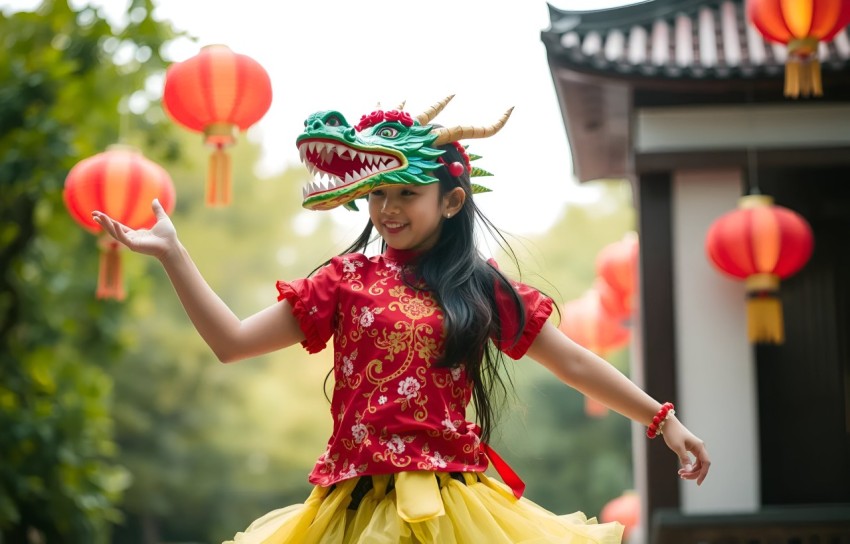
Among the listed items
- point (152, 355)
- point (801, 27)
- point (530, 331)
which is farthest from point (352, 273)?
point (152, 355)

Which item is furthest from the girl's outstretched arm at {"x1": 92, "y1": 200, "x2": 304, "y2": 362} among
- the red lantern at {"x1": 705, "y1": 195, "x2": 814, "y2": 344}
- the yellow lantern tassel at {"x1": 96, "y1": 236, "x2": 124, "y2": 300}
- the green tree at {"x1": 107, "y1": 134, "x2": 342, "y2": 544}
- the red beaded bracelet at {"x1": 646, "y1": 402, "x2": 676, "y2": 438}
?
the green tree at {"x1": 107, "y1": 134, "x2": 342, "y2": 544}

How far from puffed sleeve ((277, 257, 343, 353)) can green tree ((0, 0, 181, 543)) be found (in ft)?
25.8

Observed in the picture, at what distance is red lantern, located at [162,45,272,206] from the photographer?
6.53 m

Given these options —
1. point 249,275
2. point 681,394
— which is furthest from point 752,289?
point 249,275

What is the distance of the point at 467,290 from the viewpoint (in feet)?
10.0

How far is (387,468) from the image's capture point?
9.27ft

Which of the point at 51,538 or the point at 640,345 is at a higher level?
the point at 640,345

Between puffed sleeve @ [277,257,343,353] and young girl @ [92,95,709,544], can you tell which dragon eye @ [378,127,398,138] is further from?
puffed sleeve @ [277,257,343,353]

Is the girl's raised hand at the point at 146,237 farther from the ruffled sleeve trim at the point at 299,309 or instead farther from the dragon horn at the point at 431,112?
the dragon horn at the point at 431,112

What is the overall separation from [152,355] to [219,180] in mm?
14516

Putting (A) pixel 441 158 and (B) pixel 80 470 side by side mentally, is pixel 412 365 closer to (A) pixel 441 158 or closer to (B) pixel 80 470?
(A) pixel 441 158

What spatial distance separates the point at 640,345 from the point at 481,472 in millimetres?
4930

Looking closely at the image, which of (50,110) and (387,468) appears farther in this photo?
(50,110)

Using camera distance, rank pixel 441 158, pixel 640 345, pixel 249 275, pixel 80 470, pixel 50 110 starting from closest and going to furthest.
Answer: pixel 441 158
pixel 640 345
pixel 50 110
pixel 80 470
pixel 249 275
